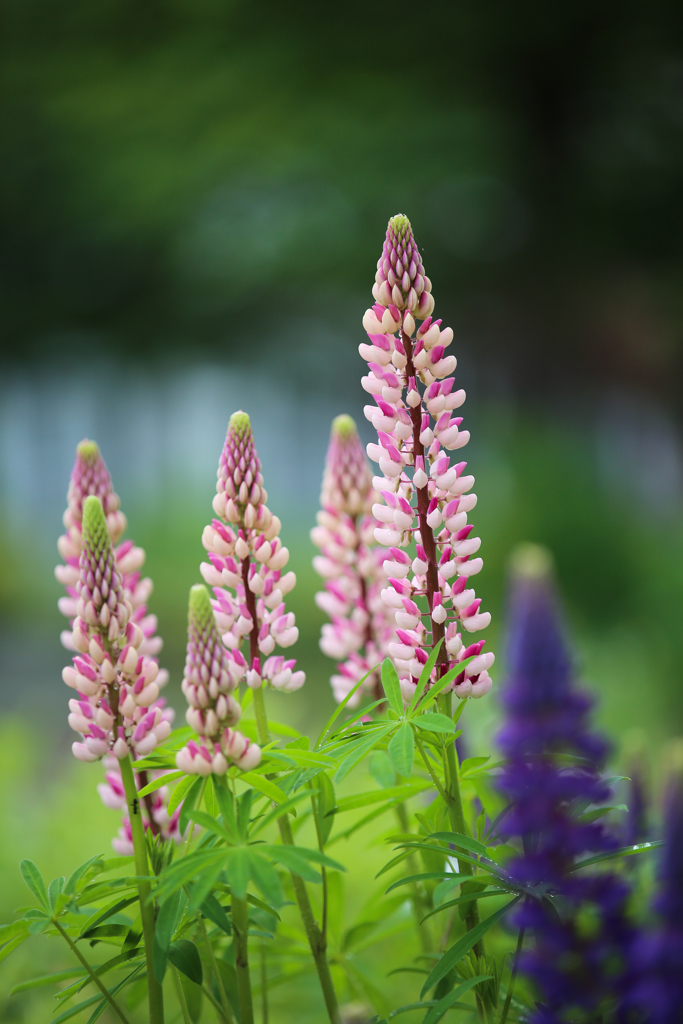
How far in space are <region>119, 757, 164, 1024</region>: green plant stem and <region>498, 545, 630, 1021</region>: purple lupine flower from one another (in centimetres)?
33

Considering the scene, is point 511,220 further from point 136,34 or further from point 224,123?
point 136,34

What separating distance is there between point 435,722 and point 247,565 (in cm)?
26

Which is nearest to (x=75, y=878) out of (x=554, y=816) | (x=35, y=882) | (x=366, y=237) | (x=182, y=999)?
(x=35, y=882)

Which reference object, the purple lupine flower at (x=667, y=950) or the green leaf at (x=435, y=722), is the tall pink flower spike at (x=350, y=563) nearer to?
the green leaf at (x=435, y=722)

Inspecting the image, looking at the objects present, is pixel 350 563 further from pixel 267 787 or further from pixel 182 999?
pixel 182 999

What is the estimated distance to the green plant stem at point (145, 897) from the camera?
0.71 m

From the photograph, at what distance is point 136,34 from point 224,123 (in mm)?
952

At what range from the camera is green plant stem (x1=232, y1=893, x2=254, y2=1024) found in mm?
720

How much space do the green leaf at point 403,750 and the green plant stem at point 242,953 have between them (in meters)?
0.20

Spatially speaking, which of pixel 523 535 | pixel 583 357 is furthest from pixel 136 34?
pixel 523 535

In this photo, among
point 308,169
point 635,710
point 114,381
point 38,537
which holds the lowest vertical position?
point 635,710

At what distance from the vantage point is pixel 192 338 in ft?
32.3

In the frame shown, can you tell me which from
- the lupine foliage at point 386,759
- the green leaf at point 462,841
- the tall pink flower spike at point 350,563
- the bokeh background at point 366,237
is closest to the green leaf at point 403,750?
the lupine foliage at point 386,759

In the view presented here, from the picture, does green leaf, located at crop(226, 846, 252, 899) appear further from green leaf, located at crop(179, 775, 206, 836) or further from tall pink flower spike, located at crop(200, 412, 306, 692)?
tall pink flower spike, located at crop(200, 412, 306, 692)
